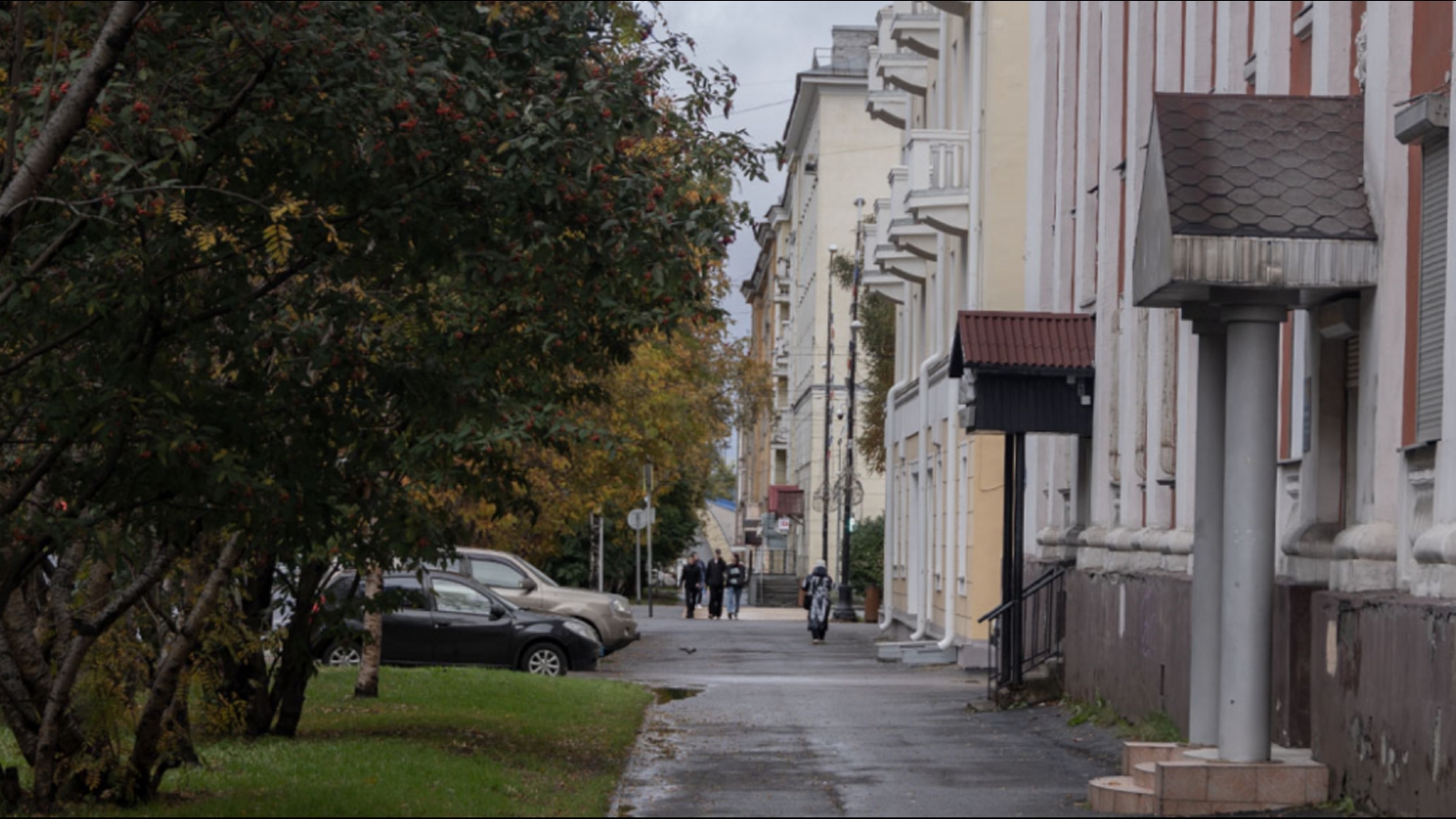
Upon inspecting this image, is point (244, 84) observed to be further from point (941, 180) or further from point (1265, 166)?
point (941, 180)

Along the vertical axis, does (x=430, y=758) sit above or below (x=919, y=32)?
below

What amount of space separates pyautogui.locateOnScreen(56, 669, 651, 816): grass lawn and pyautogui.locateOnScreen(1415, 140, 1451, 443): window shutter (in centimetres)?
513

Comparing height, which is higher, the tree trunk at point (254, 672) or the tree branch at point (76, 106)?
the tree branch at point (76, 106)

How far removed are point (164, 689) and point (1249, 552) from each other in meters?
6.30

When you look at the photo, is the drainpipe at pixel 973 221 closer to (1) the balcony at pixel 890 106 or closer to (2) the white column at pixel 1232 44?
(1) the balcony at pixel 890 106

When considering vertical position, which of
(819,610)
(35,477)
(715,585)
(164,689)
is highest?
(35,477)

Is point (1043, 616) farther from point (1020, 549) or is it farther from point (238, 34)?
point (238, 34)

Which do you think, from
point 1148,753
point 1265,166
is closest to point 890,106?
point 1265,166

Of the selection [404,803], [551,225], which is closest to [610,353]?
[551,225]

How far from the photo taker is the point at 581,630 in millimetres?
28625

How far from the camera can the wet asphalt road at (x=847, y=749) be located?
524 inches

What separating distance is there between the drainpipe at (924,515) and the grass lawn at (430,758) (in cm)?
1545

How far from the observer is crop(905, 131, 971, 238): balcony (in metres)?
35.0

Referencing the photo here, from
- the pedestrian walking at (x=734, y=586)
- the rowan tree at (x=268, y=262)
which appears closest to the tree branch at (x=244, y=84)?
the rowan tree at (x=268, y=262)
